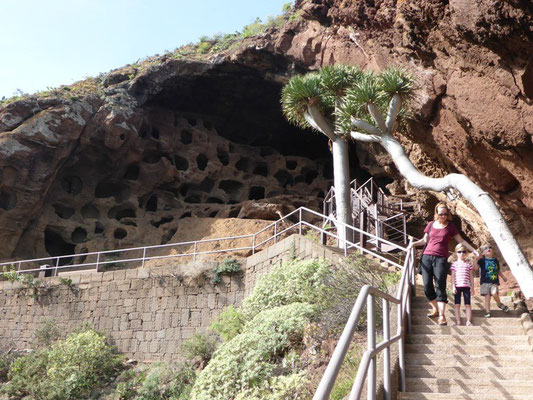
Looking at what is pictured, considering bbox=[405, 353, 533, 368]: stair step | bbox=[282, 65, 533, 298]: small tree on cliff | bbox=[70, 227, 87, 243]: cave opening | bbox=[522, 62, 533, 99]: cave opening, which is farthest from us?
bbox=[70, 227, 87, 243]: cave opening

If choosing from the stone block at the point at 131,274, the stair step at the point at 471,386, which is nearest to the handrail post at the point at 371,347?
the stair step at the point at 471,386

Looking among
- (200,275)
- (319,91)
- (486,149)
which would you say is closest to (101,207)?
(200,275)

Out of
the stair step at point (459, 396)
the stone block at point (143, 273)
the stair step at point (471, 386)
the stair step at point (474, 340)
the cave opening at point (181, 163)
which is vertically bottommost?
the stair step at point (459, 396)

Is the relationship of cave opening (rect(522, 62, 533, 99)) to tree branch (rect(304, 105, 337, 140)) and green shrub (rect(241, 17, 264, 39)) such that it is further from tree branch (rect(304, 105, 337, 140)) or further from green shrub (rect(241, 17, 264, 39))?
green shrub (rect(241, 17, 264, 39))

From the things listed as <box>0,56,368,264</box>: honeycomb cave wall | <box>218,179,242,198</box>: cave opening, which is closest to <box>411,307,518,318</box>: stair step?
<box>0,56,368,264</box>: honeycomb cave wall

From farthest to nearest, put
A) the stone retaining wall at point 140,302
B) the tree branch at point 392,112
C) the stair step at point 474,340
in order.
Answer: the stone retaining wall at point 140,302, the tree branch at point 392,112, the stair step at point 474,340

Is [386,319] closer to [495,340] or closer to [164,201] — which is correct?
[495,340]

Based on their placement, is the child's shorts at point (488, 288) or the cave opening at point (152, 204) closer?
the child's shorts at point (488, 288)

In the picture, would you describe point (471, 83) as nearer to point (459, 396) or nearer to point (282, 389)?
point (282, 389)

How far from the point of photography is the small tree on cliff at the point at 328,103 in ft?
45.5

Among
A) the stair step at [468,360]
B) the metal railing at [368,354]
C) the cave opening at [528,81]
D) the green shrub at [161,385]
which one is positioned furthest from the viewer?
the green shrub at [161,385]

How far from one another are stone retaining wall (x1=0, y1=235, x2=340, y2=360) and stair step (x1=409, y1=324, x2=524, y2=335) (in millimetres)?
5134

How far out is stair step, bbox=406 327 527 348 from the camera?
6477 mm

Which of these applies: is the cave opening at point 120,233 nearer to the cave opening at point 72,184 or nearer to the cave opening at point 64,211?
the cave opening at point 64,211
